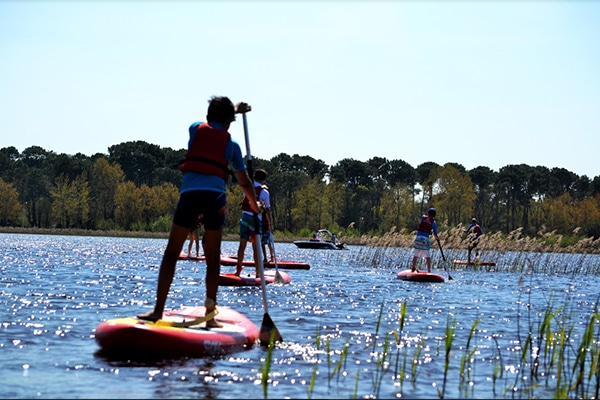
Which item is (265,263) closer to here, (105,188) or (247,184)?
(247,184)

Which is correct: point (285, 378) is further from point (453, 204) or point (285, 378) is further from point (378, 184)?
point (378, 184)

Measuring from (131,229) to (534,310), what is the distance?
73566 millimetres

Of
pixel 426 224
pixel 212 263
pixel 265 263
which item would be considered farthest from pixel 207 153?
pixel 426 224

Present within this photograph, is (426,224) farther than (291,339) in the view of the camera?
Yes

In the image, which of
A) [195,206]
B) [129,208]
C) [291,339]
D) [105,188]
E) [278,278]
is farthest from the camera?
[105,188]

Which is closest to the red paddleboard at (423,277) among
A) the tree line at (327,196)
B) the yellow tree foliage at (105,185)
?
the tree line at (327,196)

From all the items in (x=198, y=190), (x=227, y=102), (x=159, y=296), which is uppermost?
(x=227, y=102)

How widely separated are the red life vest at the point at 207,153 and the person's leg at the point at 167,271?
0.62 m

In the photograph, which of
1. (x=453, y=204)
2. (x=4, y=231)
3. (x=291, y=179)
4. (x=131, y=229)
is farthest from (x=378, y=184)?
(x=4, y=231)

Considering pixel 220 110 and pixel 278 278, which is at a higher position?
pixel 220 110

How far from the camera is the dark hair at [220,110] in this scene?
8469 mm

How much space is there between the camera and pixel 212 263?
28.1 feet

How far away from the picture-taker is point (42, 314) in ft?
35.2

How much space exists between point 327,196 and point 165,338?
265 feet
